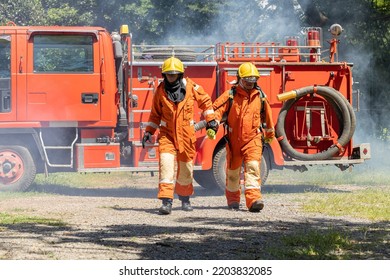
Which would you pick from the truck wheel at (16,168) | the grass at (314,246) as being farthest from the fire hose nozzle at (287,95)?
the grass at (314,246)

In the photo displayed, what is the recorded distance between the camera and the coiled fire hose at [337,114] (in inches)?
603

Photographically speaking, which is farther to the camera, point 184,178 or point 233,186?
point 233,186

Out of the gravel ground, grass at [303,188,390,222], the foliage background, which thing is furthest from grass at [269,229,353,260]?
the foliage background

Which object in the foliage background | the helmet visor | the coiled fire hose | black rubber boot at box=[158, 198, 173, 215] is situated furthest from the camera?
the foliage background

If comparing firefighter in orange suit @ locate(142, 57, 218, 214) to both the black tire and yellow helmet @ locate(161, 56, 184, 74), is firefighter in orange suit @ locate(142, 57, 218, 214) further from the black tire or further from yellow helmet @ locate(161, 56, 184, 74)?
the black tire

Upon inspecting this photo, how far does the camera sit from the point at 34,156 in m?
15.4

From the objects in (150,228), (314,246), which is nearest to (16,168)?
(150,228)

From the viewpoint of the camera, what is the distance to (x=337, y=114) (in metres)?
15.6

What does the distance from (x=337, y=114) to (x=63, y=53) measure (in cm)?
432

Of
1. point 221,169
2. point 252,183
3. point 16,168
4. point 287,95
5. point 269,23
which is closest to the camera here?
point 252,183

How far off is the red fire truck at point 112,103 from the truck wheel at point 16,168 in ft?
0.05

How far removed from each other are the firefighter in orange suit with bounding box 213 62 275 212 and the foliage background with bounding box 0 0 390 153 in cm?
1095

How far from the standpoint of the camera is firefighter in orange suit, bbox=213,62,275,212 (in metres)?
12.6

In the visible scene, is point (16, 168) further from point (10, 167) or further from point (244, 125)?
point (244, 125)
